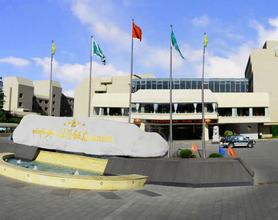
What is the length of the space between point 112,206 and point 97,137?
7111 mm

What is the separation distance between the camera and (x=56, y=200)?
35.8ft

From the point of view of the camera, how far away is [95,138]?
1695 centimetres

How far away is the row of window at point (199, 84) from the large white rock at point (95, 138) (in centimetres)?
4995

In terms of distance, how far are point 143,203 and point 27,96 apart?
92004 millimetres

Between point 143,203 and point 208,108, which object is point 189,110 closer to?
point 208,108

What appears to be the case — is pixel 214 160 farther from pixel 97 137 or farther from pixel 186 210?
pixel 97 137

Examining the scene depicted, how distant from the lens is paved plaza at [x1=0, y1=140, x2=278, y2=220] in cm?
913

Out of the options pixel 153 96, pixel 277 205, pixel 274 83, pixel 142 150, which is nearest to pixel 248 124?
pixel 274 83

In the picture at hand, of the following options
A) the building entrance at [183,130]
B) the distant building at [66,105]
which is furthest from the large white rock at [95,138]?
the distant building at [66,105]

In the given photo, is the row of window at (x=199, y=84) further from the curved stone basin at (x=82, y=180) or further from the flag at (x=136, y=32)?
the curved stone basin at (x=82, y=180)

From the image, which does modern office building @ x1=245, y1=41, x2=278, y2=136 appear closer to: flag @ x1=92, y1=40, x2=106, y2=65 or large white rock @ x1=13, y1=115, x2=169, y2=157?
flag @ x1=92, y1=40, x2=106, y2=65

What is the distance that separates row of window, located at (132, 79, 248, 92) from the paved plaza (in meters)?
55.2

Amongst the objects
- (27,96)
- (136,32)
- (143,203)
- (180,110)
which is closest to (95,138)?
(143,203)

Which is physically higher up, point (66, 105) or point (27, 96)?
point (27, 96)
